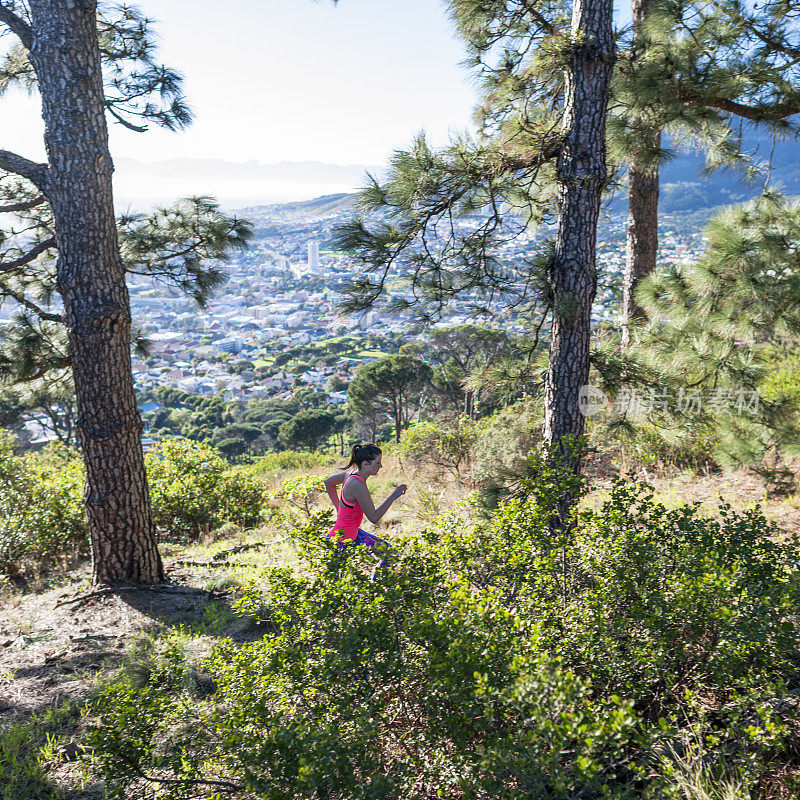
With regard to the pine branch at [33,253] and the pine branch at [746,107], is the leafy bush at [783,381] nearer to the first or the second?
the pine branch at [746,107]

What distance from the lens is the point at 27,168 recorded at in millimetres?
3570

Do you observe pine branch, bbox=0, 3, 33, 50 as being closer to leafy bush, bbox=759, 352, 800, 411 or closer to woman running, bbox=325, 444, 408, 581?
woman running, bbox=325, 444, 408, 581

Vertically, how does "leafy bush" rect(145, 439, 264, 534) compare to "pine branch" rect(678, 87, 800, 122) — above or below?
below

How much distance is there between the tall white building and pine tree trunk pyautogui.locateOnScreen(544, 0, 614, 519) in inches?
2085

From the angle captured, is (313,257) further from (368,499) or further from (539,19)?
(368,499)

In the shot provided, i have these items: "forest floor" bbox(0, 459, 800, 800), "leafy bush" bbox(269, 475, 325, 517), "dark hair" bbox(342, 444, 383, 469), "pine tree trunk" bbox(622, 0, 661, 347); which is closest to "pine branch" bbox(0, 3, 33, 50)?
"dark hair" bbox(342, 444, 383, 469)

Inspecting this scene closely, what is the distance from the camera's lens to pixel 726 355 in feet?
13.5

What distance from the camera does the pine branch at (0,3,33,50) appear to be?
3.45m

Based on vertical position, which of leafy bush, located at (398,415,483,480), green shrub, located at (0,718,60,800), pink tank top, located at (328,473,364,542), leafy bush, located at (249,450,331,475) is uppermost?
pink tank top, located at (328,473,364,542)

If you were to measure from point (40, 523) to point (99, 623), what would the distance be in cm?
208

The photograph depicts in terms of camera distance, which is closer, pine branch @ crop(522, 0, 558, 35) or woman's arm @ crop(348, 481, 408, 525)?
woman's arm @ crop(348, 481, 408, 525)

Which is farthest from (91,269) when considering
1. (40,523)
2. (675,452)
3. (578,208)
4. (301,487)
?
Result: (675,452)

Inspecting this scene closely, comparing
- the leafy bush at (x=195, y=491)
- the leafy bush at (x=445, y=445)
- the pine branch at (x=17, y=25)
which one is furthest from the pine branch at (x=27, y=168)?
the leafy bush at (x=445, y=445)

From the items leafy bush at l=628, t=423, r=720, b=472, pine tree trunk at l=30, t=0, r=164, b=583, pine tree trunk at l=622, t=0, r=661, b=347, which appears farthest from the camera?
leafy bush at l=628, t=423, r=720, b=472
